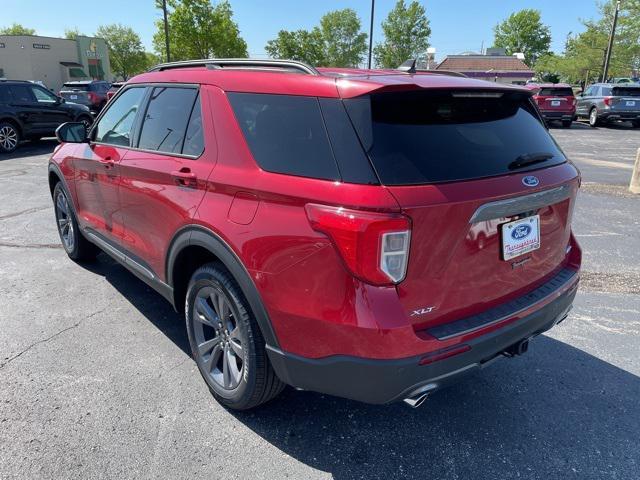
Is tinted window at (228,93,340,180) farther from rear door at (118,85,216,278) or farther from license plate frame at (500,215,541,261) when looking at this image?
license plate frame at (500,215,541,261)

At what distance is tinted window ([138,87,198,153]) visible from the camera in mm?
2939

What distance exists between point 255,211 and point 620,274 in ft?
13.5

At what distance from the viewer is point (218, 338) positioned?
2.76m

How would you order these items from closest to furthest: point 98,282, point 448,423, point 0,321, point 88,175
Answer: point 448,423 < point 0,321 < point 88,175 < point 98,282

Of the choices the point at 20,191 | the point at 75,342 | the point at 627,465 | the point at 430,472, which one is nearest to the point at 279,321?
the point at 430,472

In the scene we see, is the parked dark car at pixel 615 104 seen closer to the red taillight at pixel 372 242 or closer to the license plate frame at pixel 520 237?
the license plate frame at pixel 520 237

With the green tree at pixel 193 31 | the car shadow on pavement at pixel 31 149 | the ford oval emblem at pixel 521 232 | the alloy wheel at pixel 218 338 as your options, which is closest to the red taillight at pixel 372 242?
the ford oval emblem at pixel 521 232

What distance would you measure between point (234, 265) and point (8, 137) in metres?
13.7

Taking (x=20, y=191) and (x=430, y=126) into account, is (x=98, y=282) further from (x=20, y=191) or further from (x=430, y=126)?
(x=20, y=191)

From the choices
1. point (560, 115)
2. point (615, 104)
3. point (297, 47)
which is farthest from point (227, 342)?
point (297, 47)

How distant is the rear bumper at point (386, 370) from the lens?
1964 mm

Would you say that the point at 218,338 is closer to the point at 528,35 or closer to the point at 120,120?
the point at 120,120

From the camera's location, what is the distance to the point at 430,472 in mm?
2307

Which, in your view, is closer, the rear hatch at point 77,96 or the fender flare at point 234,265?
the fender flare at point 234,265
